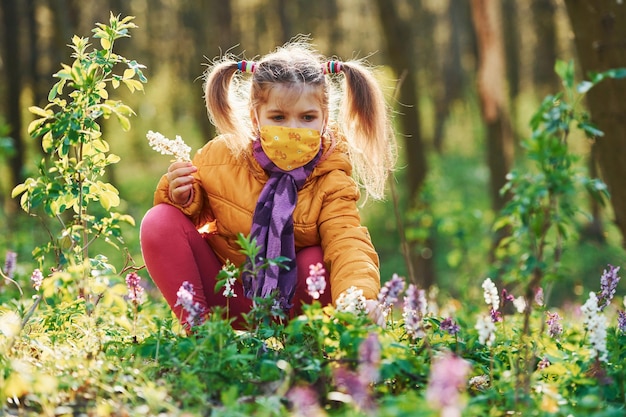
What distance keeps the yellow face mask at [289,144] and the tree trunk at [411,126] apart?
500 centimetres

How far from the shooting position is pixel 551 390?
2.32 meters

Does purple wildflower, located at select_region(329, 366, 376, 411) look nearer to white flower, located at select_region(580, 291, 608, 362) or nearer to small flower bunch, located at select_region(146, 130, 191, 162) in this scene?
white flower, located at select_region(580, 291, 608, 362)

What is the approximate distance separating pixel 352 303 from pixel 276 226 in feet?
2.82

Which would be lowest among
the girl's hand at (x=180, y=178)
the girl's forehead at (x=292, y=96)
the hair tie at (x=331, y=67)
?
A: the girl's hand at (x=180, y=178)

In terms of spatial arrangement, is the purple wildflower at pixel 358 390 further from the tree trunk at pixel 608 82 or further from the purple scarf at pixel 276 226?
the tree trunk at pixel 608 82

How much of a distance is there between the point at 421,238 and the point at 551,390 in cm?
634

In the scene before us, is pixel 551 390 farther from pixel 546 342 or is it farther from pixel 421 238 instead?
pixel 421 238

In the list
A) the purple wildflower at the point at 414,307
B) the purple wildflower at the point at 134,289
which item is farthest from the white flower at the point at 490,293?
the purple wildflower at the point at 134,289

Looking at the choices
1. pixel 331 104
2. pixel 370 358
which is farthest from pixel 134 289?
pixel 331 104

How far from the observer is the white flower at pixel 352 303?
2.70m

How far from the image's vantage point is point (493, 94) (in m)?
8.51

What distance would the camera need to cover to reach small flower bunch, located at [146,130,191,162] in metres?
3.30

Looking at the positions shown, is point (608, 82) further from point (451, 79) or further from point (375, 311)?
point (451, 79)

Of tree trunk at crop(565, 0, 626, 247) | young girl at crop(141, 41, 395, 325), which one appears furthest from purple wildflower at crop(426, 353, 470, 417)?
tree trunk at crop(565, 0, 626, 247)
